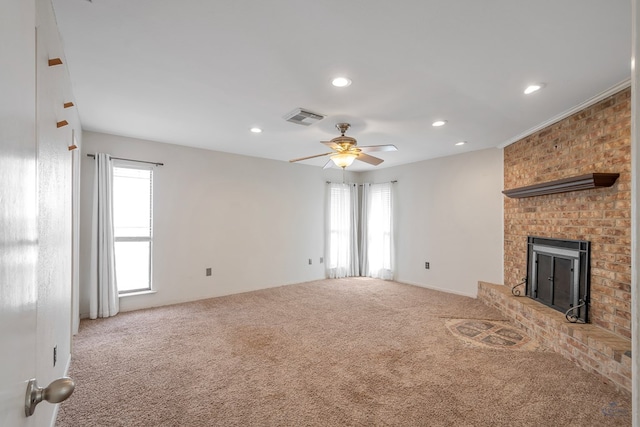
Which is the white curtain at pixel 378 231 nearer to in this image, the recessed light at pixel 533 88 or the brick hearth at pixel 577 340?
the brick hearth at pixel 577 340

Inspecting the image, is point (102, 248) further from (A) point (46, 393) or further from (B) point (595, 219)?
(B) point (595, 219)

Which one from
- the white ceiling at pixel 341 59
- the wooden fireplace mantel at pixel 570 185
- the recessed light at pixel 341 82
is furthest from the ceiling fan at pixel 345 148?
the wooden fireplace mantel at pixel 570 185

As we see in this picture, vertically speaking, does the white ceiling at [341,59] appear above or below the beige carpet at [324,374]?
above

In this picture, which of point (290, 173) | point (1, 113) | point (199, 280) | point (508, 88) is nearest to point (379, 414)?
point (1, 113)

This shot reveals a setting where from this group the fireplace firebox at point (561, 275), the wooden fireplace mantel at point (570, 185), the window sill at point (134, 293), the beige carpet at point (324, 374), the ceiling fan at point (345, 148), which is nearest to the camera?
the beige carpet at point (324, 374)

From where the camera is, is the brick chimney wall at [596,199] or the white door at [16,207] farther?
the brick chimney wall at [596,199]

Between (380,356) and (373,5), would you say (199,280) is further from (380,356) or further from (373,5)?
(373,5)

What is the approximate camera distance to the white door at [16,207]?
57cm

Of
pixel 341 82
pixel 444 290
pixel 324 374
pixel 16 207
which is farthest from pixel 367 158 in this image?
pixel 16 207

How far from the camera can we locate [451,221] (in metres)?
5.54

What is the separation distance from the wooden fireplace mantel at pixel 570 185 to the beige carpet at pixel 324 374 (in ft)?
5.39

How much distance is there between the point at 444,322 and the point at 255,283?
323 centimetres

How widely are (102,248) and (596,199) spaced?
18.5ft

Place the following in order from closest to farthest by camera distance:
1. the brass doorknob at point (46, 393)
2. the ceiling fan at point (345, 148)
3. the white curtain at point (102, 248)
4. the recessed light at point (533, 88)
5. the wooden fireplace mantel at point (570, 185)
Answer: the brass doorknob at point (46, 393) → the recessed light at point (533, 88) → the wooden fireplace mantel at point (570, 185) → the ceiling fan at point (345, 148) → the white curtain at point (102, 248)
